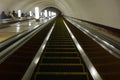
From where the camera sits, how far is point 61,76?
4680 mm

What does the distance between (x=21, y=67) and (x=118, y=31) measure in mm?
5157

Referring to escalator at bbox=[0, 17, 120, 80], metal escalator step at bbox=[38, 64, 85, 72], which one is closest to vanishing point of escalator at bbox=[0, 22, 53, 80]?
escalator at bbox=[0, 17, 120, 80]

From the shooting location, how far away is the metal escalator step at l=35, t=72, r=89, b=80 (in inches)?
182

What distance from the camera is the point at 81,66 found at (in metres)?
5.42

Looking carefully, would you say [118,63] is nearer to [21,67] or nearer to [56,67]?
[56,67]

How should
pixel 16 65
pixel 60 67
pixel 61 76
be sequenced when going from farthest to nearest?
pixel 16 65
pixel 60 67
pixel 61 76

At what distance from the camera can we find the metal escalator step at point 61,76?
4617 mm

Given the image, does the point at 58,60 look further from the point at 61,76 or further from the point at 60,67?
the point at 61,76

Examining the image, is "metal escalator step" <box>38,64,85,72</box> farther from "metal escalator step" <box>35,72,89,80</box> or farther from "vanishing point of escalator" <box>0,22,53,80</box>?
"metal escalator step" <box>35,72,89,80</box>

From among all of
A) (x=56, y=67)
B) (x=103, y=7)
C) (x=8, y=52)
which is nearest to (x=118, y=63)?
(x=56, y=67)

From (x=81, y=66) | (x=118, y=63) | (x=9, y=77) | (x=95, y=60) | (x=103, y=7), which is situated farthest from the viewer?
(x=103, y=7)

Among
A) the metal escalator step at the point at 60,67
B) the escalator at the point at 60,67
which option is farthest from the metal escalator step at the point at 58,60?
the metal escalator step at the point at 60,67

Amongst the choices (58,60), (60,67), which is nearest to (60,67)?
(60,67)

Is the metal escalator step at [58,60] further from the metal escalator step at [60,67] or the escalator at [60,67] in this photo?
the metal escalator step at [60,67]
